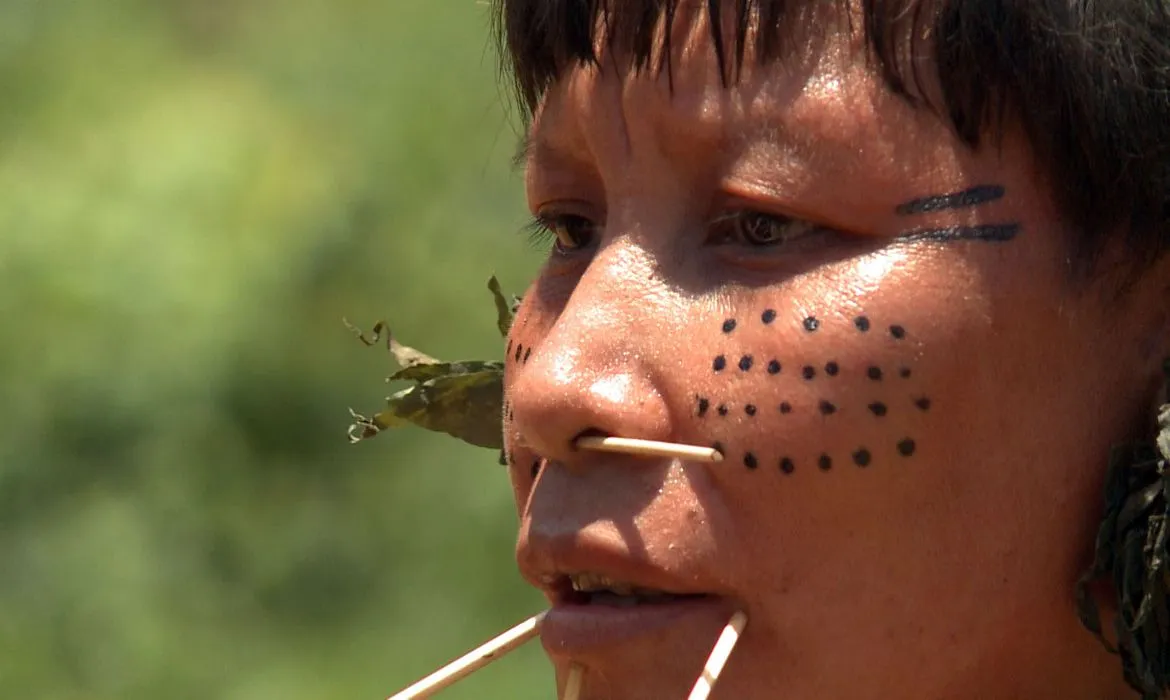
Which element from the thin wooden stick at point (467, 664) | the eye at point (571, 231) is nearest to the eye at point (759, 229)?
the eye at point (571, 231)

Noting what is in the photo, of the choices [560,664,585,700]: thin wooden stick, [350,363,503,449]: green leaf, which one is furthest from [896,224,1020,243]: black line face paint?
[350,363,503,449]: green leaf

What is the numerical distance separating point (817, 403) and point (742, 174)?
244mm

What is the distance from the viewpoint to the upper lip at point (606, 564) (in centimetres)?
203

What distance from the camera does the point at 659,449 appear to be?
1.99m

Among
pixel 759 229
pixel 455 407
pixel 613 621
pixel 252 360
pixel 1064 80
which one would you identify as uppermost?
pixel 1064 80

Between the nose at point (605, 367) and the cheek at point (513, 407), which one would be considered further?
the cheek at point (513, 407)

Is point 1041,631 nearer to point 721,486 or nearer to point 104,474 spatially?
point 721,486

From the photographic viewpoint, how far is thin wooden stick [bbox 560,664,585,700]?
210cm

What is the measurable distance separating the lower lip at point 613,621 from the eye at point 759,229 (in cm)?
36

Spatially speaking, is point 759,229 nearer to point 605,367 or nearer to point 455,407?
point 605,367

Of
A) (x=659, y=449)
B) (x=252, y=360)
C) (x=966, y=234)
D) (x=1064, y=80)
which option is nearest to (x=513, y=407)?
(x=659, y=449)

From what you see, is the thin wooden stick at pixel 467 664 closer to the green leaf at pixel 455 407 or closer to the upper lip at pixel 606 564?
the upper lip at pixel 606 564

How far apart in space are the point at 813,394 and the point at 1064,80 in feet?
1.29

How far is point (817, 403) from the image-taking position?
202 centimetres
